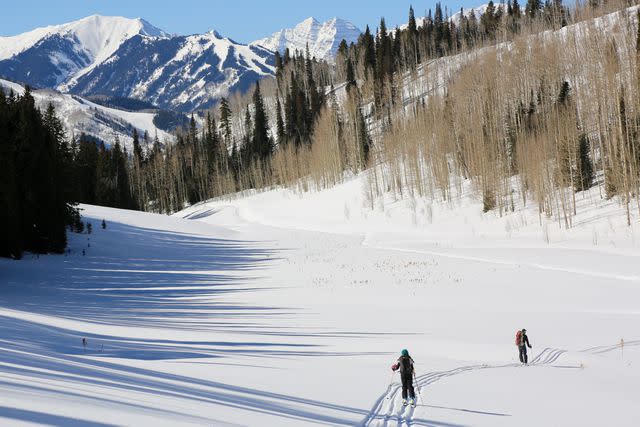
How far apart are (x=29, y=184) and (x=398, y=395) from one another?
24.9 metres

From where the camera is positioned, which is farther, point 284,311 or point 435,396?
point 284,311

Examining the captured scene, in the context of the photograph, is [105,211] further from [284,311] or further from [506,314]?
[506,314]

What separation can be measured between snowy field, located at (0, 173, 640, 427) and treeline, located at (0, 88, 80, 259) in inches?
59.6

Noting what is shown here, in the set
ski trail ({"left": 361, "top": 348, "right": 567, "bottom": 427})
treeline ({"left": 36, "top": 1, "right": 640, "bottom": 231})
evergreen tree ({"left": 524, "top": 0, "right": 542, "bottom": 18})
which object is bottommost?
ski trail ({"left": 361, "top": 348, "right": 567, "bottom": 427})

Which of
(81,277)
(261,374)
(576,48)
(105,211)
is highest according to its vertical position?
(576,48)

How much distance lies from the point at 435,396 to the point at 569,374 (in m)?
3.18

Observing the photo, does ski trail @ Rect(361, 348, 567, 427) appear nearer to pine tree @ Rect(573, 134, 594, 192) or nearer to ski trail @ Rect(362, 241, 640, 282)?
ski trail @ Rect(362, 241, 640, 282)

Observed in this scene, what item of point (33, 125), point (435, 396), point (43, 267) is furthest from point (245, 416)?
point (33, 125)

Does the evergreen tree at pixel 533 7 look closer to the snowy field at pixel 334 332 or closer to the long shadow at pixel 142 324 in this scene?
the snowy field at pixel 334 332

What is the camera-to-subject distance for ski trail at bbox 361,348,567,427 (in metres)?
8.09

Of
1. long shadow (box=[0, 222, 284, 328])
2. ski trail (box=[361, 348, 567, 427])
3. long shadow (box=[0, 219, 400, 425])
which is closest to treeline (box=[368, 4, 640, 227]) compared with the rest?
long shadow (box=[0, 222, 284, 328])

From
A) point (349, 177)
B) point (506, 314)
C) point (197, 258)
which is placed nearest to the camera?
point (506, 314)

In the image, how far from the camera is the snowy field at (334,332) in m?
7.96

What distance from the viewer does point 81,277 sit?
81.1 feet
